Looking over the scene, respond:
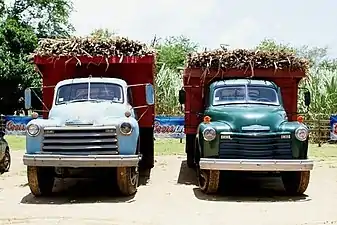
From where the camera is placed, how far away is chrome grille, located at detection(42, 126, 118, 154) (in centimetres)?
1083

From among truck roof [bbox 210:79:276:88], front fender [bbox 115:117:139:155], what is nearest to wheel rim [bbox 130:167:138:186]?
front fender [bbox 115:117:139:155]

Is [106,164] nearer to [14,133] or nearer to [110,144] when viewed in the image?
[110,144]

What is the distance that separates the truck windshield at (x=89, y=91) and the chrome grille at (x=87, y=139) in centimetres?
130

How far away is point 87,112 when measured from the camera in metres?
11.2

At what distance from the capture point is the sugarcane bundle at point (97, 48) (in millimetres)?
13070

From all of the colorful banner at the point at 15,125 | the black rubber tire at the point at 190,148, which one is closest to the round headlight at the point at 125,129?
the black rubber tire at the point at 190,148

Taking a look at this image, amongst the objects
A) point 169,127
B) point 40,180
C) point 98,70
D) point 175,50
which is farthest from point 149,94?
point 175,50

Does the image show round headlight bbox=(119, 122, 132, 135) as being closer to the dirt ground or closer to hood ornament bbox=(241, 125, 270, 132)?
the dirt ground

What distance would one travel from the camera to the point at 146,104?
13273mm

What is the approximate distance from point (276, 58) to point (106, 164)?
197 inches

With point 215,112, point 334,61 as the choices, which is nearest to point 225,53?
point 215,112

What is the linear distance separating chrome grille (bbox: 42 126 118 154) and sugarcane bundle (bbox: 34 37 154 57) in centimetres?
261

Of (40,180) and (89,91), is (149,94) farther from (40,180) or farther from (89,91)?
(40,180)

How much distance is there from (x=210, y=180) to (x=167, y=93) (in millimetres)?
19105
